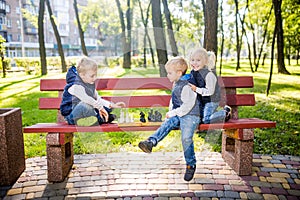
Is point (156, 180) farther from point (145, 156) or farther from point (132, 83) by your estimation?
point (132, 83)

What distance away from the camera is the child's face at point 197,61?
11.5 ft

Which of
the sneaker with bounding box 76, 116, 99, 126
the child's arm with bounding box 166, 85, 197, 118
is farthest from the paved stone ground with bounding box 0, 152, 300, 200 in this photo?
the child's arm with bounding box 166, 85, 197, 118

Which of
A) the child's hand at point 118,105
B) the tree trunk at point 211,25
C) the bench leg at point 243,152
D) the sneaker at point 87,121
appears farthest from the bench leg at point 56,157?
the tree trunk at point 211,25

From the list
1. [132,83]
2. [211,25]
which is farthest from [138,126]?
[211,25]

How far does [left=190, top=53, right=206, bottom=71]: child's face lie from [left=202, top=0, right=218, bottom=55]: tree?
2331mm

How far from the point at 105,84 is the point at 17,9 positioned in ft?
28.5

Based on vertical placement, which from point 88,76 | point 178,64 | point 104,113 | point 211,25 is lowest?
point 104,113

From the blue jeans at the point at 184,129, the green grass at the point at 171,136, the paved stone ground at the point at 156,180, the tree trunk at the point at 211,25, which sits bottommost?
the paved stone ground at the point at 156,180

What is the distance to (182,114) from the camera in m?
3.27

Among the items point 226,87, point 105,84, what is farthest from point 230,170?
point 105,84

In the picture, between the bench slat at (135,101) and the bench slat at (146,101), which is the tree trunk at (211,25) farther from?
the bench slat at (135,101)

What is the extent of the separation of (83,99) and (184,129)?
1.13 meters

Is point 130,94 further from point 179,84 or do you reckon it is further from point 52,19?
point 52,19

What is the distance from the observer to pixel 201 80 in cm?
360
